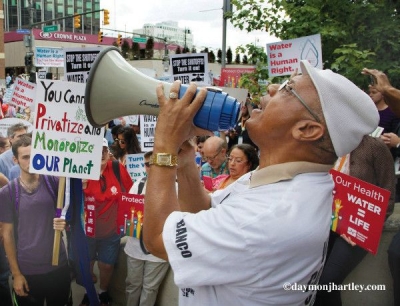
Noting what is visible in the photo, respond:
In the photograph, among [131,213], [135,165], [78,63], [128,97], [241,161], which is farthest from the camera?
[78,63]

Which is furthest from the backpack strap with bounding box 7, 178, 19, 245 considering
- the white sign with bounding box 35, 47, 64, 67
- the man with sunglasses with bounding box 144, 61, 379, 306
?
the white sign with bounding box 35, 47, 64, 67

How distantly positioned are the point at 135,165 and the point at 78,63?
4.12ft

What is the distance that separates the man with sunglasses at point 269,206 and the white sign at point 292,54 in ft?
13.1

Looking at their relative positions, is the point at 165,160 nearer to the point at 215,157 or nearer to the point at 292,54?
the point at 215,157

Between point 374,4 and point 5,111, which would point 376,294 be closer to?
point 374,4

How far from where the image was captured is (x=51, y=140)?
10.5 feet

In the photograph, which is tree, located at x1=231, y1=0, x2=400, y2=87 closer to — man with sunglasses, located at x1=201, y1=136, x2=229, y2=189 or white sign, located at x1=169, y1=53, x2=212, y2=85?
white sign, located at x1=169, y1=53, x2=212, y2=85

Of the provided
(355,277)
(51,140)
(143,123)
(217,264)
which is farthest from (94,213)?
(217,264)

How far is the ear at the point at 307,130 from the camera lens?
1250 mm

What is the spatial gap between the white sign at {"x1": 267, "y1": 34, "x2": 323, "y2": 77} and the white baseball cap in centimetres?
400

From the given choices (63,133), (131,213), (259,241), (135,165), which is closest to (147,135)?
(135,165)

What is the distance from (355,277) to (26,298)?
218 cm

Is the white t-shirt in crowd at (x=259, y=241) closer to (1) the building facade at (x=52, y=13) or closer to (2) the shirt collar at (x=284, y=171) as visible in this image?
Answer: (2) the shirt collar at (x=284, y=171)

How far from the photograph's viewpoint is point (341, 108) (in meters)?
1.22
